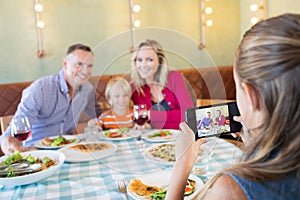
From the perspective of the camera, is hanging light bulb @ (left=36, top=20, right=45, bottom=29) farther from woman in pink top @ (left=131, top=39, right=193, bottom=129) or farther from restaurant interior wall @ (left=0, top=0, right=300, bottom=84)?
woman in pink top @ (left=131, top=39, right=193, bottom=129)

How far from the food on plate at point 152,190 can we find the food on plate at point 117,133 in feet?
2.27

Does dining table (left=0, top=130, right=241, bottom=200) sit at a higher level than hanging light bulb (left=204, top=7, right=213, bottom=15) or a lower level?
lower

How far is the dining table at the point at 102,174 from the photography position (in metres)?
1.03

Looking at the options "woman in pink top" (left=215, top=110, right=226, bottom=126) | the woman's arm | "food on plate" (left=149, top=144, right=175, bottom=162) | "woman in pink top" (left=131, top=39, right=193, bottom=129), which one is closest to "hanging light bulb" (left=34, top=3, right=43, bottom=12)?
"woman in pink top" (left=131, top=39, right=193, bottom=129)

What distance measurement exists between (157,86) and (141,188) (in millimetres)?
904

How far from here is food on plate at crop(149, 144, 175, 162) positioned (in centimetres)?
125

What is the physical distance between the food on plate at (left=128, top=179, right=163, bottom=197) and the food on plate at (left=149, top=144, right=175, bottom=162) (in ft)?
0.76

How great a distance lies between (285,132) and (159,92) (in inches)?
47.9

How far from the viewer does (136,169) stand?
1229 mm

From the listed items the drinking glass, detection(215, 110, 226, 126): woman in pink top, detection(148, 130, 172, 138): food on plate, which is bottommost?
detection(148, 130, 172, 138): food on plate

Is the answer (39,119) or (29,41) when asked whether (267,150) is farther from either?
(29,41)

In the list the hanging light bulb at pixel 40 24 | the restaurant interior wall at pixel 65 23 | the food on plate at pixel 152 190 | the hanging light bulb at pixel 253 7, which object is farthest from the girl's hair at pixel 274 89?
the hanging light bulb at pixel 253 7

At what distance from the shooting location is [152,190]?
985 mm

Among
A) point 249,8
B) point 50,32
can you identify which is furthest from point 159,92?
point 249,8
